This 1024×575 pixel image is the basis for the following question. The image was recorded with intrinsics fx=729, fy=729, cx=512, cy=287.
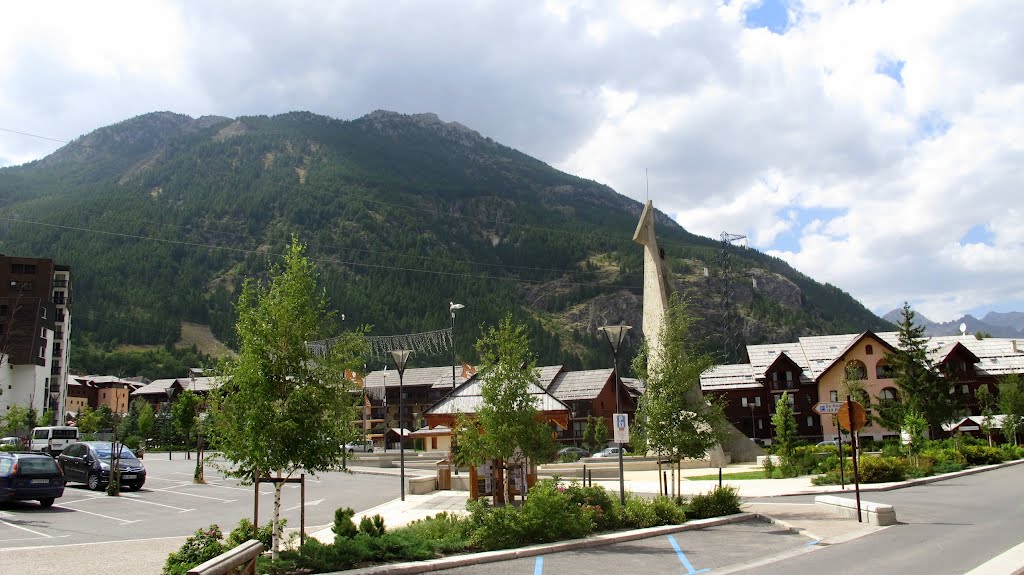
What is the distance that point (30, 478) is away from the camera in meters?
21.8

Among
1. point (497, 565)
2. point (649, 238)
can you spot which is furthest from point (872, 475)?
point (497, 565)

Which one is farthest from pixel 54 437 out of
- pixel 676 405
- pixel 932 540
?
pixel 932 540

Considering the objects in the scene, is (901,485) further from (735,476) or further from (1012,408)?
(1012,408)

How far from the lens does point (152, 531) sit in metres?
18.3

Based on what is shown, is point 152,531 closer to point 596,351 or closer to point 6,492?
point 6,492

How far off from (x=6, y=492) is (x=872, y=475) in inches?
1200

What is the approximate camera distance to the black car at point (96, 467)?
28.4m

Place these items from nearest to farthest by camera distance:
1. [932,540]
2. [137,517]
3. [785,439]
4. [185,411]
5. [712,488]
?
[932,540], [137,517], [712,488], [185,411], [785,439]

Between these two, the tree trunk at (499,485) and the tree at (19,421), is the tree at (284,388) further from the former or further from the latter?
the tree at (19,421)

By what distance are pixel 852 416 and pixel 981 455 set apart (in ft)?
92.9

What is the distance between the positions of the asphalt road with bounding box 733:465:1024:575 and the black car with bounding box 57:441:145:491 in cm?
2510

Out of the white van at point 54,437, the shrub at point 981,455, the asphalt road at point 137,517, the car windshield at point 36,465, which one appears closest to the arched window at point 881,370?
the shrub at point 981,455

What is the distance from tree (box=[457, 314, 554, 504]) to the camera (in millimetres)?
19875

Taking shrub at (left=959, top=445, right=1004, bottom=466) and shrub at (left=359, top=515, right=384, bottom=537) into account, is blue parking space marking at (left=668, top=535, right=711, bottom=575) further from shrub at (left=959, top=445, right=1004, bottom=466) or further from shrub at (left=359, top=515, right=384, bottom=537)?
shrub at (left=959, top=445, right=1004, bottom=466)
